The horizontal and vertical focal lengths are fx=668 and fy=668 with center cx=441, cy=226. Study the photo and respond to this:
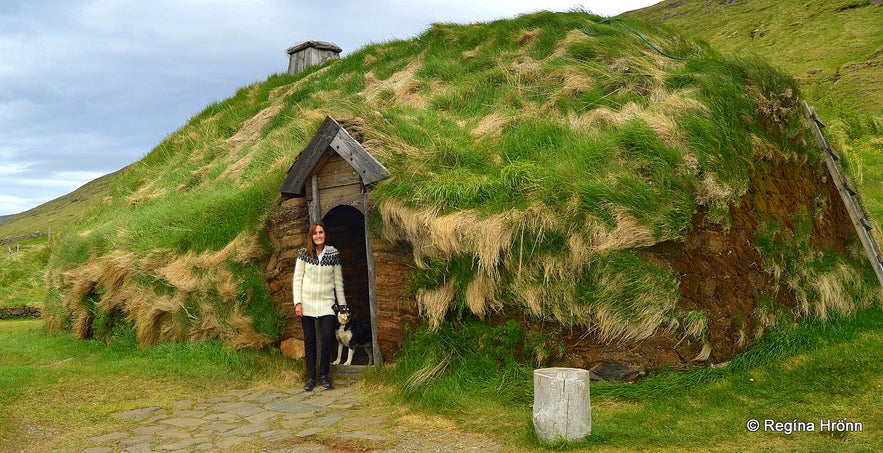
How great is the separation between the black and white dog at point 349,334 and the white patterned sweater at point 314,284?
8.4 inches

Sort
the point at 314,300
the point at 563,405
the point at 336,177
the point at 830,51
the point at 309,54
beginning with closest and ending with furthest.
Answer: the point at 563,405 < the point at 314,300 < the point at 336,177 < the point at 309,54 < the point at 830,51

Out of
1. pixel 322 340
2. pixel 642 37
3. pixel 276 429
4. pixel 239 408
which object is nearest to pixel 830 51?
pixel 642 37

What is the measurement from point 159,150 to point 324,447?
1502 centimetres

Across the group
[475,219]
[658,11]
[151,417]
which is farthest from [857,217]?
[658,11]

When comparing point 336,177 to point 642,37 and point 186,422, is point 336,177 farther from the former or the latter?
point 642,37

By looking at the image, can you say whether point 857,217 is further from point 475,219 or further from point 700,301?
point 475,219

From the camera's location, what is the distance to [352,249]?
10617mm

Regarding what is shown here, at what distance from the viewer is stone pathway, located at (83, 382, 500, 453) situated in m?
5.68

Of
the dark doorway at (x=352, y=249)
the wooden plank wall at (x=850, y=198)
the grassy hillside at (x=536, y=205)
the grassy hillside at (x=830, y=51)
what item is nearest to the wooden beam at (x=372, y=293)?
the grassy hillside at (x=536, y=205)

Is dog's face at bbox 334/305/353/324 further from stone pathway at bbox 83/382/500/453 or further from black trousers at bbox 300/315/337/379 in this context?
stone pathway at bbox 83/382/500/453

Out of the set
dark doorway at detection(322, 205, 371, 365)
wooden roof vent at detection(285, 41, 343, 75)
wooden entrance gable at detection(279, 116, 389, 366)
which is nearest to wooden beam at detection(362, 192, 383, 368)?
wooden entrance gable at detection(279, 116, 389, 366)

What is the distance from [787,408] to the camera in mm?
5883

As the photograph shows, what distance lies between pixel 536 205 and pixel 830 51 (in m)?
36.7

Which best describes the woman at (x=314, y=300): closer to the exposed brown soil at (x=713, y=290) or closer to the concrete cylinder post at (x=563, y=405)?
the exposed brown soil at (x=713, y=290)
